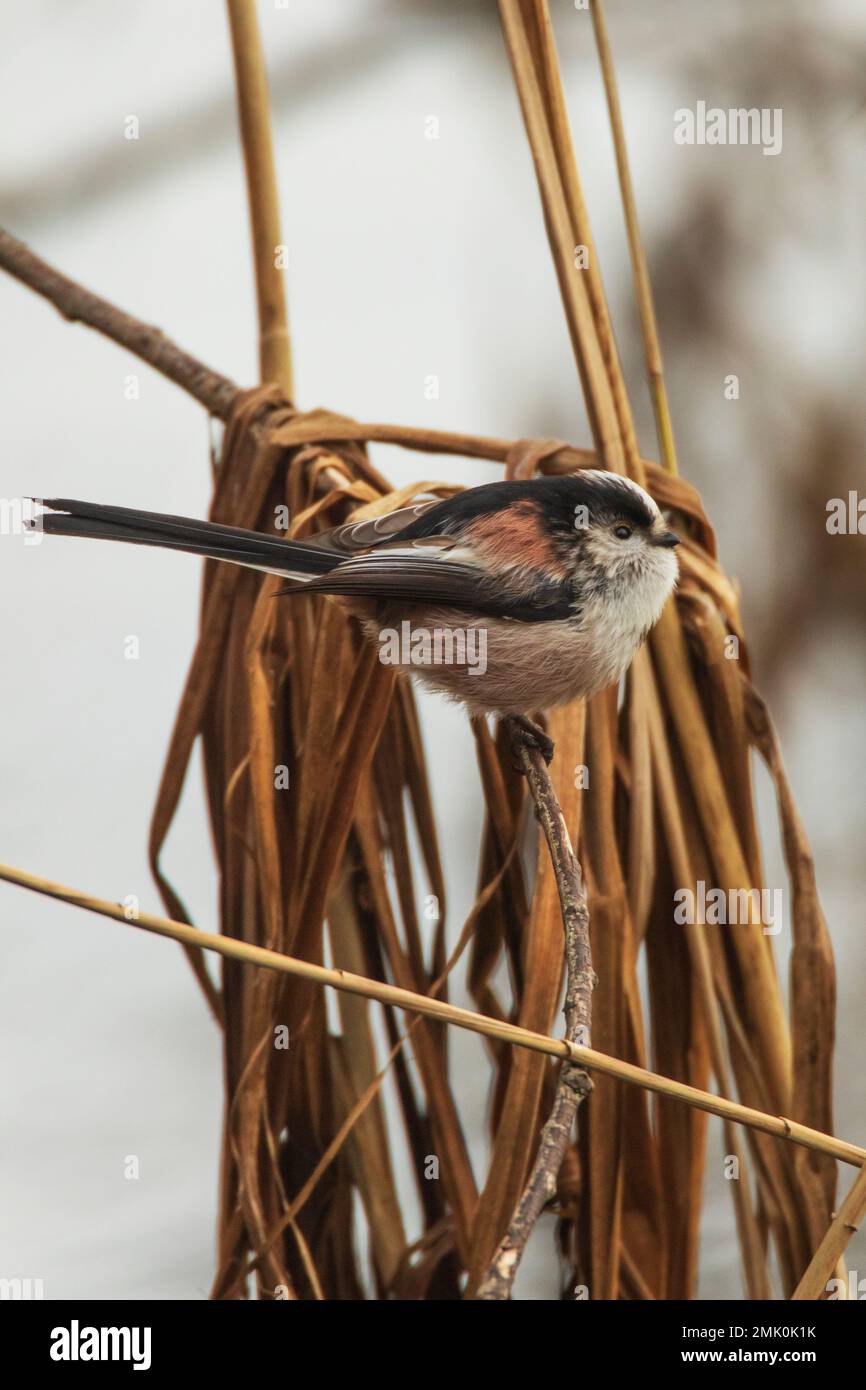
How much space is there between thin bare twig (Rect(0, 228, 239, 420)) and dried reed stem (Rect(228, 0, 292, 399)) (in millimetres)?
69

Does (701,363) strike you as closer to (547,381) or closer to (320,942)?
(547,381)

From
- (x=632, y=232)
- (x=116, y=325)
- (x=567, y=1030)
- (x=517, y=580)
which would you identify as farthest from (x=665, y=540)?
(x=116, y=325)

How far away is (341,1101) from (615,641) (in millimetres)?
542

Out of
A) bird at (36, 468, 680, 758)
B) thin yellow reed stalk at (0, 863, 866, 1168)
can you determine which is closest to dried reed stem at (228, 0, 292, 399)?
bird at (36, 468, 680, 758)

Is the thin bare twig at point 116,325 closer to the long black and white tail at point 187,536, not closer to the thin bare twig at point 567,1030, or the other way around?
the long black and white tail at point 187,536

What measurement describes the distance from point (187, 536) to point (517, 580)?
313mm

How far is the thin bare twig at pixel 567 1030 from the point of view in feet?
2.06

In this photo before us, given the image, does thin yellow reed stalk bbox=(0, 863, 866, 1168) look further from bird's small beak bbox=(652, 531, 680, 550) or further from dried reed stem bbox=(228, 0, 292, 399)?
dried reed stem bbox=(228, 0, 292, 399)

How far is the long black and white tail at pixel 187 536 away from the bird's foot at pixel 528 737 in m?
0.24

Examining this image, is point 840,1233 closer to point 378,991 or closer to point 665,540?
point 378,991

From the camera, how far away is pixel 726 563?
2.30m
